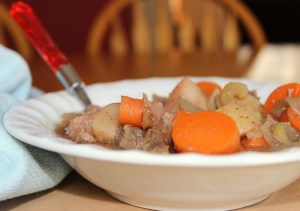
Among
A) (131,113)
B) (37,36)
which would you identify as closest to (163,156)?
(131,113)

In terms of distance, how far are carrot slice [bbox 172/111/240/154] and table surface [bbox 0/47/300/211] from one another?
0.12 metres

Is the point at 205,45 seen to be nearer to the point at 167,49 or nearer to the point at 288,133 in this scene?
the point at 167,49

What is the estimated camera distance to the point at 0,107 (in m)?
0.99

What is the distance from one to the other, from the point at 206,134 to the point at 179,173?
0.07 m

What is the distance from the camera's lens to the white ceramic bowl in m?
0.68

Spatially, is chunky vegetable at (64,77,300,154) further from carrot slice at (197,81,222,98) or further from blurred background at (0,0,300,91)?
blurred background at (0,0,300,91)

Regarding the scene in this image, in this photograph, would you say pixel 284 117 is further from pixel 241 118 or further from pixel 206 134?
pixel 206 134

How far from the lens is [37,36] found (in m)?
1.23

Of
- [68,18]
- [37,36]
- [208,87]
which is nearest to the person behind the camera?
[208,87]

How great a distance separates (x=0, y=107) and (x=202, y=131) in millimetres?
394

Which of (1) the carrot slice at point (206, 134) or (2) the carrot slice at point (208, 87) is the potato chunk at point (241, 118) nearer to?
(1) the carrot slice at point (206, 134)

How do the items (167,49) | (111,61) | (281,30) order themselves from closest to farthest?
(111,61) → (167,49) → (281,30)

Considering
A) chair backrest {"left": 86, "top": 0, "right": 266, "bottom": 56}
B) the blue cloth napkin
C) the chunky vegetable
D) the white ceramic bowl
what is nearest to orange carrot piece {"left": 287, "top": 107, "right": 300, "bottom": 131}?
the chunky vegetable

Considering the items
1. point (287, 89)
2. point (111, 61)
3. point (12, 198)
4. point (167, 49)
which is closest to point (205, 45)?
point (167, 49)
